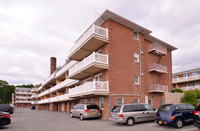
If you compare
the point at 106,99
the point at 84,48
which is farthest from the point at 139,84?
the point at 84,48

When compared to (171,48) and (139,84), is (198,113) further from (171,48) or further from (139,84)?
(171,48)

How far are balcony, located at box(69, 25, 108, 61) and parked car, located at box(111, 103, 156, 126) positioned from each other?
8304 millimetres

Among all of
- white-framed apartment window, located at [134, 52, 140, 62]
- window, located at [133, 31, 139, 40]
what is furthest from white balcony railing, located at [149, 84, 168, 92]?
window, located at [133, 31, 139, 40]

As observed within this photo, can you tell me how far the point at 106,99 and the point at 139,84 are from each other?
5.39 m

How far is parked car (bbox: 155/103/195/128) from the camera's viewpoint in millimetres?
11172

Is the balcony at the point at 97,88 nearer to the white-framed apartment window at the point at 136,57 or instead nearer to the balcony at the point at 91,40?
the balcony at the point at 91,40

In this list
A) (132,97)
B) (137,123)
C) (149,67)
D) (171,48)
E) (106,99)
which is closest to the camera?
(137,123)

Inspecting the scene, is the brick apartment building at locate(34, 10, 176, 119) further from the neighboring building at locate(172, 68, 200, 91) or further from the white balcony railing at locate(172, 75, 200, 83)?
the neighboring building at locate(172, 68, 200, 91)

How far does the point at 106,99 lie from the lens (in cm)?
1838

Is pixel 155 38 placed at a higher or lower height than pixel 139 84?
higher

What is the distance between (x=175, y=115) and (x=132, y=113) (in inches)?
129

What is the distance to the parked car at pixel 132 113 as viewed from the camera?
513 inches

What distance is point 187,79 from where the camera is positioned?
138ft

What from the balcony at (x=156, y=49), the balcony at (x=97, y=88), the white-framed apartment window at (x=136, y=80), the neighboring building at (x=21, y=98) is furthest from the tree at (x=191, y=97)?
the neighboring building at (x=21, y=98)
